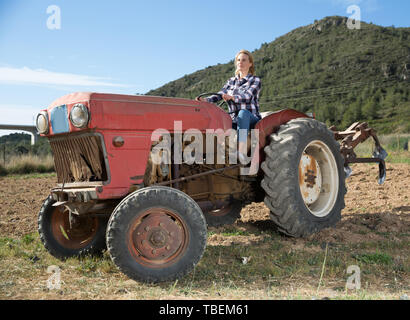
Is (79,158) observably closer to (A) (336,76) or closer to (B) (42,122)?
(B) (42,122)

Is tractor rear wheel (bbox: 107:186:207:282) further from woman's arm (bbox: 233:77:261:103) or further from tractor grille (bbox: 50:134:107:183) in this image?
woman's arm (bbox: 233:77:261:103)

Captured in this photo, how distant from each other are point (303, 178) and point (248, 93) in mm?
1257

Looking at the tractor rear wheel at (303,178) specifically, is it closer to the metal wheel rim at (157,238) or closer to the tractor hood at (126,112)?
the tractor hood at (126,112)

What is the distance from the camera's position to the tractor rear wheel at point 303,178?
4109 millimetres

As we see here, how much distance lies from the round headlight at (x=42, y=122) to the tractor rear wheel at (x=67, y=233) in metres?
0.75

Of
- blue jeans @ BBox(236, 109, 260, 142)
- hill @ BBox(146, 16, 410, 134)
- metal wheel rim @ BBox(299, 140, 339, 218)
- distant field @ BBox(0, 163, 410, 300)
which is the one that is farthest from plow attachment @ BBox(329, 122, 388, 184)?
hill @ BBox(146, 16, 410, 134)

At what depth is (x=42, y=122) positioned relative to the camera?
3777mm

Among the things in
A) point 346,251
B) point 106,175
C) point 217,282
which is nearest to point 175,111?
point 106,175

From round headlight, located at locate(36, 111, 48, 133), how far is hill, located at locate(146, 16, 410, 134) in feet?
119

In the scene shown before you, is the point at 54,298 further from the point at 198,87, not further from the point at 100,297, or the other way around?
the point at 198,87

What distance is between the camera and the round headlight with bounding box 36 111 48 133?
12.3 ft

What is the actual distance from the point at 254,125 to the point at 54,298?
2.82 metres
